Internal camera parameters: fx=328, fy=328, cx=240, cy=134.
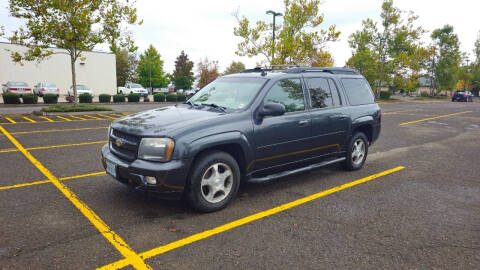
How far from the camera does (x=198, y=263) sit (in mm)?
2918

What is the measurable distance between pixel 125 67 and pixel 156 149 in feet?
227

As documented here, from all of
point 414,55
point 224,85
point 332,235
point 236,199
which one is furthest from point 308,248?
point 414,55

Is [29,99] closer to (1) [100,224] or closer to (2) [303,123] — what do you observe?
(1) [100,224]

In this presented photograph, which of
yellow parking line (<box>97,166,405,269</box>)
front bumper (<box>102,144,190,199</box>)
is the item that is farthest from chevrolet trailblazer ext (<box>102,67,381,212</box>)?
yellow parking line (<box>97,166,405,269</box>)

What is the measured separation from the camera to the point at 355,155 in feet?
20.0

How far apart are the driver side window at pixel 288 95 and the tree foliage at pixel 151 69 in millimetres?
67462

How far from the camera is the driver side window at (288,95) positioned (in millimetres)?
4635

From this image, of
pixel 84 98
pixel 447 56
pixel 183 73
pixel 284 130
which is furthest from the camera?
pixel 183 73

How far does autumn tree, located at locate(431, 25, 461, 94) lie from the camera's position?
4956cm

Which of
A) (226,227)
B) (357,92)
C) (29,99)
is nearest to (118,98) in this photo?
(29,99)

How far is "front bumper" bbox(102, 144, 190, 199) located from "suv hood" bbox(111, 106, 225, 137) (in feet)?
1.13

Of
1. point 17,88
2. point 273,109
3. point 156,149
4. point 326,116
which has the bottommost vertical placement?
point 156,149

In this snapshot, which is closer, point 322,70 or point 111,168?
point 111,168

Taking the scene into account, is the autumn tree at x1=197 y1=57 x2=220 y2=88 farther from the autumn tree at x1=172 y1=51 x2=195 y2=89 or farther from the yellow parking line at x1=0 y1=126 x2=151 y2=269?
the yellow parking line at x1=0 y1=126 x2=151 y2=269
